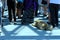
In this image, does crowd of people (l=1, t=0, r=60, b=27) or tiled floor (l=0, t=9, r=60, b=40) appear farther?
crowd of people (l=1, t=0, r=60, b=27)

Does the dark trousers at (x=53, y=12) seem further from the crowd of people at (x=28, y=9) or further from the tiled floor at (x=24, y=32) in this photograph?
the tiled floor at (x=24, y=32)

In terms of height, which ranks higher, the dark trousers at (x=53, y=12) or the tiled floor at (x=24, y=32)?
the dark trousers at (x=53, y=12)

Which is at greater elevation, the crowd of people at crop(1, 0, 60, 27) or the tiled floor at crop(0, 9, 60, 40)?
the crowd of people at crop(1, 0, 60, 27)

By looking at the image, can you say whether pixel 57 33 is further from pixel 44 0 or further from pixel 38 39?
pixel 44 0

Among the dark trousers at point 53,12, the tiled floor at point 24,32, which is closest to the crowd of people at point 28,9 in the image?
the dark trousers at point 53,12

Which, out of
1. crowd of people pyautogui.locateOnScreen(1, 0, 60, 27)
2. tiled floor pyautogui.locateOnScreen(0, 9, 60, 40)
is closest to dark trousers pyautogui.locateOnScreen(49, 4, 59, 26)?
crowd of people pyautogui.locateOnScreen(1, 0, 60, 27)

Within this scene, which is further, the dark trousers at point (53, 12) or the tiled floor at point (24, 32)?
the dark trousers at point (53, 12)

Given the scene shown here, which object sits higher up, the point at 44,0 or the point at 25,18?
the point at 44,0

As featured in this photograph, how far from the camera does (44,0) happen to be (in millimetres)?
7605

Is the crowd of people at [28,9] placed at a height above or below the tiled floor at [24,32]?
above

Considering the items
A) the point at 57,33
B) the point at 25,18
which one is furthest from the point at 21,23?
the point at 57,33

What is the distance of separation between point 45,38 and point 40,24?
1.15 meters

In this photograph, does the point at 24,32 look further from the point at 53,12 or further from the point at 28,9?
the point at 28,9

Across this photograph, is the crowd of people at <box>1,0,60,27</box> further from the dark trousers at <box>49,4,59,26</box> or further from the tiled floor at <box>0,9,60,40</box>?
the tiled floor at <box>0,9,60,40</box>
